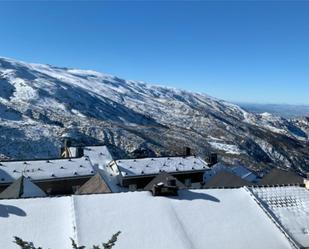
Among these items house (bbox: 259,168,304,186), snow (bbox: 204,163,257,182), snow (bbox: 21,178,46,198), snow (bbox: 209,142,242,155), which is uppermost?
snow (bbox: 21,178,46,198)

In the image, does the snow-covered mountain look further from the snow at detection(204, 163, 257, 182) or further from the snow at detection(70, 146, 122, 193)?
the snow at detection(204, 163, 257, 182)

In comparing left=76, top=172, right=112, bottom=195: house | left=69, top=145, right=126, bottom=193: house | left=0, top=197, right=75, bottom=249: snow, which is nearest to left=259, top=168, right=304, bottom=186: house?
left=69, top=145, right=126, bottom=193: house

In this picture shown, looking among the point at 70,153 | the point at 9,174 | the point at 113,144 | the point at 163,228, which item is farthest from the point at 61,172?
the point at 113,144

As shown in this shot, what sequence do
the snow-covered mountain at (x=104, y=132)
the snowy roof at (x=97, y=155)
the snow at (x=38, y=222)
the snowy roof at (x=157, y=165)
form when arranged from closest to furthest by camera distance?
the snow at (x=38, y=222) → the snowy roof at (x=157, y=165) → the snowy roof at (x=97, y=155) → the snow-covered mountain at (x=104, y=132)

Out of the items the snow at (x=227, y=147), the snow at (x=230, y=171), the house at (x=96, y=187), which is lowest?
the snow at (x=227, y=147)

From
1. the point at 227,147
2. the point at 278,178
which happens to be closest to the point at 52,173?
the point at 278,178

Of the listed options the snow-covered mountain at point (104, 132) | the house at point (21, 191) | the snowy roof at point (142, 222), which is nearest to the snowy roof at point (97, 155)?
the house at point (21, 191)

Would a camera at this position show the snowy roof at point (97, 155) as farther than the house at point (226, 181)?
Yes

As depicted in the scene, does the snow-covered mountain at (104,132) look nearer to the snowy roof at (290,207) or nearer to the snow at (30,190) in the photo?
the snow at (30,190)

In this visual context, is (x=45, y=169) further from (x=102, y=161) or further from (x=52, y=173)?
(x=102, y=161)
